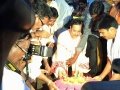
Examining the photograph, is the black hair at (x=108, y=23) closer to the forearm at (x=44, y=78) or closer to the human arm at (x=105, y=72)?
the human arm at (x=105, y=72)

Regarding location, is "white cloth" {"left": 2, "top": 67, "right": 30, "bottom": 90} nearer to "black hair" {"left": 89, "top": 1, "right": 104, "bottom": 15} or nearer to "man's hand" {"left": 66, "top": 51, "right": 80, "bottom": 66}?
"man's hand" {"left": 66, "top": 51, "right": 80, "bottom": 66}

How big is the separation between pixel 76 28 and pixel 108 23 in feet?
1.82

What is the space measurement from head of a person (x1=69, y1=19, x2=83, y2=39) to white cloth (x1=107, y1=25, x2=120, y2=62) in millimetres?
577

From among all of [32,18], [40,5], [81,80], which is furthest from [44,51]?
[40,5]

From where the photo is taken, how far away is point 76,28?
4.81 m


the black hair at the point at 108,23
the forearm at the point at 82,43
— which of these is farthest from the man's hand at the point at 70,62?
the black hair at the point at 108,23

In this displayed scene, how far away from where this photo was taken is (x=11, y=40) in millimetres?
289

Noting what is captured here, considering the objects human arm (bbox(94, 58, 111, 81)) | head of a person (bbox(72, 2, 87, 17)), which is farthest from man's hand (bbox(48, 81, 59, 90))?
head of a person (bbox(72, 2, 87, 17))

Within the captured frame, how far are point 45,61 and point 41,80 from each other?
41 cm

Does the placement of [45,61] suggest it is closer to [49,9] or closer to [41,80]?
[41,80]

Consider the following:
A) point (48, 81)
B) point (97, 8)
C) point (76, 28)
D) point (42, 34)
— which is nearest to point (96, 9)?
point (97, 8)

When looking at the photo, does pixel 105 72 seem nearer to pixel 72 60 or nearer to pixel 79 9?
pixel 72 60

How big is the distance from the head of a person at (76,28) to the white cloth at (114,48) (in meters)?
0.58

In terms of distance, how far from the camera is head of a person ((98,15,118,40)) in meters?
4.35
